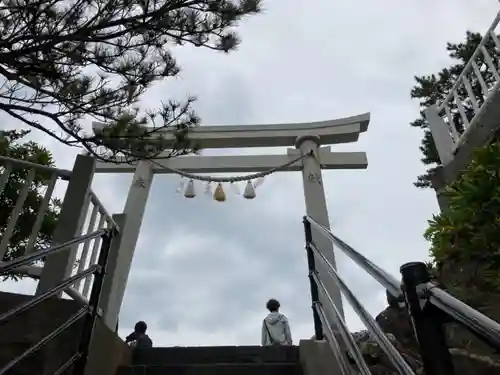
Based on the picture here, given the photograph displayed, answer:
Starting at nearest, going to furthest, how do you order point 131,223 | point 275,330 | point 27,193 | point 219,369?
point 219,369
point 27,193
point 275,330
point 131,223

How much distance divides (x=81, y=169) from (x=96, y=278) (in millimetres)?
896

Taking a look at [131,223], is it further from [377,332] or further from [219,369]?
[377,332]

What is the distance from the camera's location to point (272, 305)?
4.01 m

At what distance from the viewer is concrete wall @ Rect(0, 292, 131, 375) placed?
1844 millimetres

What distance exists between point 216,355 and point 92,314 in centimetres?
83

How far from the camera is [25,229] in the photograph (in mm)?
4676

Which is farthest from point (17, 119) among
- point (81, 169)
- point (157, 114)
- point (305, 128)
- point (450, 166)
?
point (305, 128)

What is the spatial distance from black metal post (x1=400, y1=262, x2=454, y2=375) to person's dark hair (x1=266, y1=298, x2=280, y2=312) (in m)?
3.36

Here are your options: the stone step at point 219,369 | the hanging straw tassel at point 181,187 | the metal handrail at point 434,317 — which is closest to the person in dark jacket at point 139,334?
the stone step at point 219,369

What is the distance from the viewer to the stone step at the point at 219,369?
86.4 inches

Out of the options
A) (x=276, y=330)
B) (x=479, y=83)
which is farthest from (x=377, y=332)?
(x=479, y=83)

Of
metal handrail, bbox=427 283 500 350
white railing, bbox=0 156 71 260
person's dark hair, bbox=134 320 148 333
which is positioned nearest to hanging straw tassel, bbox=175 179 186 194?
person's dark hair, bbox=134 320 148 333

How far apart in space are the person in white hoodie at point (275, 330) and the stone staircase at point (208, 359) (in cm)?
123

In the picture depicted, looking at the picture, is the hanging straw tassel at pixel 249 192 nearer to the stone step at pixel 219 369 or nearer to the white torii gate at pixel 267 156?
the white torii gate at pixel 267 156
